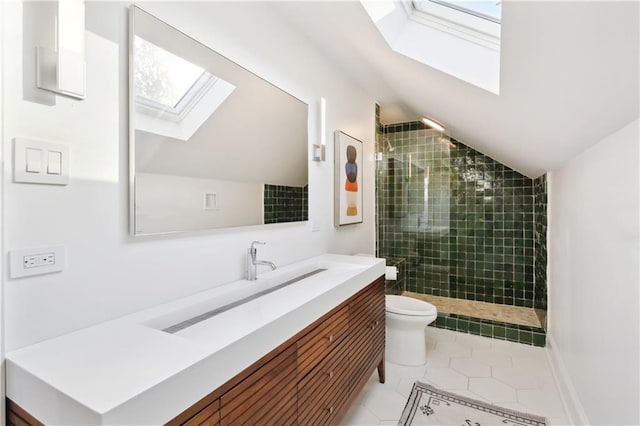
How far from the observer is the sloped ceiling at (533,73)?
83 cm

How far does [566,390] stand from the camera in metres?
1.94

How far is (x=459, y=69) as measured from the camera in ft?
5.46

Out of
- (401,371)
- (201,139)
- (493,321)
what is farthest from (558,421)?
(201,139)

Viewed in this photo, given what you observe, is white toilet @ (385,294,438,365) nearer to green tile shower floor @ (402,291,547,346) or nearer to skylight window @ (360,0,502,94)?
green tile shower floor @ (402,291,547,346)

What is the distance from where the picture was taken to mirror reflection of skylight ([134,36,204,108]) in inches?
47.8

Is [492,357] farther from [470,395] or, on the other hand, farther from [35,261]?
[35,261]

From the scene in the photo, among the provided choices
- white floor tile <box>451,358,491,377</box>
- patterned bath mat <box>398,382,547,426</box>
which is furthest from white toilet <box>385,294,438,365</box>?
patterned bath mat <box>398,382,547,426</box>

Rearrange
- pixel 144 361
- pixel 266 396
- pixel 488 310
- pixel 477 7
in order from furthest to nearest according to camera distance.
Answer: pixel 488 310 → pixel 477 7 → pixel 266 396 → pixel 144 361

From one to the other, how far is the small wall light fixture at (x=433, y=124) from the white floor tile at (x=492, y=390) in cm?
246

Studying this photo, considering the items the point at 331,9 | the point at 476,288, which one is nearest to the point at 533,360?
the point at 476,288

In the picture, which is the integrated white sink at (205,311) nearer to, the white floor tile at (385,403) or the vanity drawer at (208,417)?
the vanity drawer at (208,417)

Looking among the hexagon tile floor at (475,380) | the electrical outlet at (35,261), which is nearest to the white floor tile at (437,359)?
the hexagon tile floor at (475,380)

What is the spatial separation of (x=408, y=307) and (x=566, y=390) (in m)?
1.07

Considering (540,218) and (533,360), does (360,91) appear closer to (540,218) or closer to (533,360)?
(540,218)
